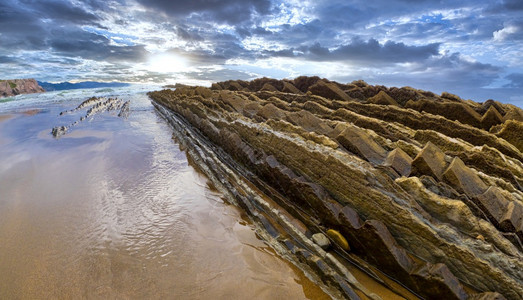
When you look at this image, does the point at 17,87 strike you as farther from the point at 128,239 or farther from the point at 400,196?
the point at 400,196

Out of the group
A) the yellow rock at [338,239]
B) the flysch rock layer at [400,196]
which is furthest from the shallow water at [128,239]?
the yellow rock at [338,239]

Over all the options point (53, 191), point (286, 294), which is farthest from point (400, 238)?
point (53, 191)

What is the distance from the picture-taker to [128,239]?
430 centimetres

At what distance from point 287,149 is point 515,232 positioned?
377 centimetres

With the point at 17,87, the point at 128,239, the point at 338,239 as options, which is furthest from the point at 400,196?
the point at 17,87

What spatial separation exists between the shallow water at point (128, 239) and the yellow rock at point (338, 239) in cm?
81

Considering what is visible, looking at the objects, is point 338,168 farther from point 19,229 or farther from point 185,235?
point 19,229

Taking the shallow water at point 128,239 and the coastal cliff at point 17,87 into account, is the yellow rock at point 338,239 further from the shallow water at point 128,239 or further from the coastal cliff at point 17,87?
the coastal cliff at point 17,87

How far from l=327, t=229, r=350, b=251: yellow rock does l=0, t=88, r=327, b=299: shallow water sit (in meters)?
0.81

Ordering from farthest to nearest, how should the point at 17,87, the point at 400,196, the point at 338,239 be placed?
1. the point at 17,87
2. the point at 338,239
3. the point at 400,196

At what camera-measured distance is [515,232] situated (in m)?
3.17

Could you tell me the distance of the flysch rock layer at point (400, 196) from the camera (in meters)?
2.96

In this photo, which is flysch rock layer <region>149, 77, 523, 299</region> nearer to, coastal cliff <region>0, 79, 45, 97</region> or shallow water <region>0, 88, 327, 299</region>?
shallow water <region>0, 88, 327, 299</region>

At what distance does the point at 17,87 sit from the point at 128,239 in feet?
260
